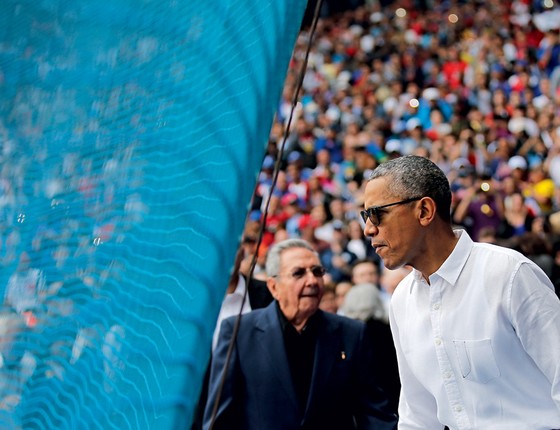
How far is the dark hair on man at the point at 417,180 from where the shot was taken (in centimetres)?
242

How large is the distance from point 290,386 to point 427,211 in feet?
5.87

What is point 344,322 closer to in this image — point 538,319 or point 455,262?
point 455,262

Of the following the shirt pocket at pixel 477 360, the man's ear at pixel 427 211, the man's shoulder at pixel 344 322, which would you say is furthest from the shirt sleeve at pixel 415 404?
the man's shoulder at pixel 344 322

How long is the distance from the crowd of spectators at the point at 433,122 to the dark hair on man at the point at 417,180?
3.28 metres

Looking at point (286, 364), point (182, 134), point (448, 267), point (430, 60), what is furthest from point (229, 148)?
point (430, 60)

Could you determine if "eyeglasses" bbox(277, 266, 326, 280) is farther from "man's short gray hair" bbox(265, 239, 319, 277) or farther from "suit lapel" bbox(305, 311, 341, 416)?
"suit lapel" bbox(305, 311, 341, 416)

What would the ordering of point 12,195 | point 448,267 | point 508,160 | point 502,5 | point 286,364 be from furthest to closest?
point 502,5, point 508,160, point 286,364, point 448,267, point 12,195

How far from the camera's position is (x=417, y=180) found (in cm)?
243

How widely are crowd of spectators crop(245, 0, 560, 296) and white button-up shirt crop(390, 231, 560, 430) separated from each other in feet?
10.8

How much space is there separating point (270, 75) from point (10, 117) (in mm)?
461

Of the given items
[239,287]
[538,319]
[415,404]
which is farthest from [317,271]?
[538,319]

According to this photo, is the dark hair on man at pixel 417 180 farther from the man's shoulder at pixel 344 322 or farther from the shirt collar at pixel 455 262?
the man's shoulder at pixel 344 322

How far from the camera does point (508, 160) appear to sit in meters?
12.1

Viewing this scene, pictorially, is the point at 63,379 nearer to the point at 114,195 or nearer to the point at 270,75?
the point at 114,195
